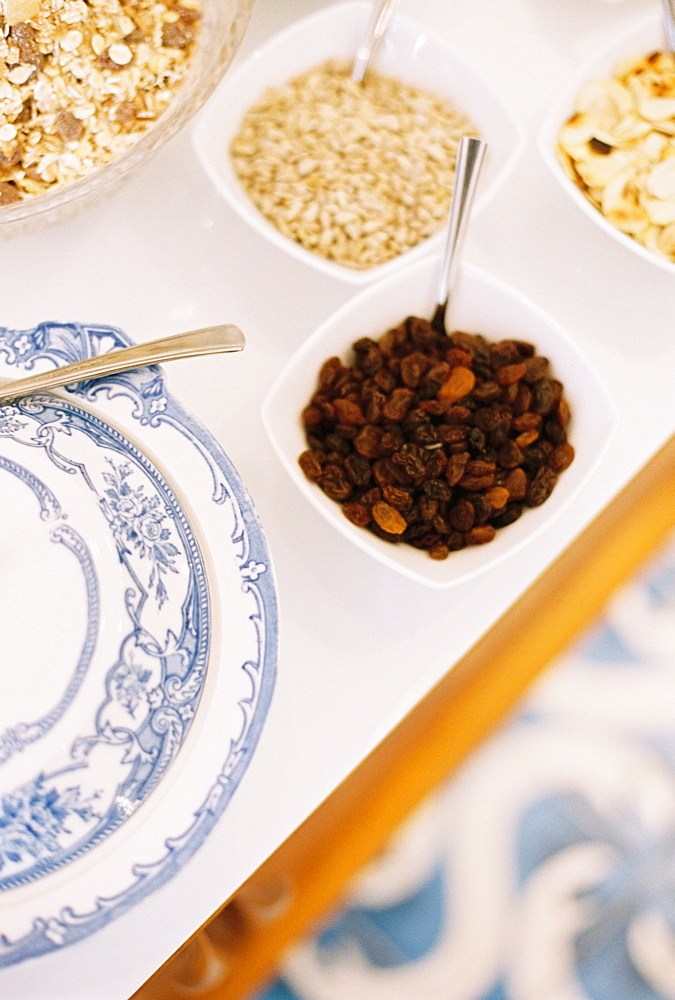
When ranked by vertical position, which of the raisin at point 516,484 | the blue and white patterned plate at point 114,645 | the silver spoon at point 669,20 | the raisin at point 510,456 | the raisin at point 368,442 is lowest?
the blue and white patterned plate at point 114,645

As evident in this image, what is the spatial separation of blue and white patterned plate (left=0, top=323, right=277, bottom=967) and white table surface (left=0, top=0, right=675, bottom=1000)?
10 centimetres

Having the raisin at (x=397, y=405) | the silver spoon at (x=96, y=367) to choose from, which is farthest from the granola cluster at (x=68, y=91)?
the raisin at (x=397, y=405)

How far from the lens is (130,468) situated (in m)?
0.46

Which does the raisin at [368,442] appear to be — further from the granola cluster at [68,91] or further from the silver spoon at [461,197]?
the granola cluster at [68,91]

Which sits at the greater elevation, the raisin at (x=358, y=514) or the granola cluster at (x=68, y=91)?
the granola cluster at (x=68, y=91)

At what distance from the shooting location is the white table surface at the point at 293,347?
53 cm

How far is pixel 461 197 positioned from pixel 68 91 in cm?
28

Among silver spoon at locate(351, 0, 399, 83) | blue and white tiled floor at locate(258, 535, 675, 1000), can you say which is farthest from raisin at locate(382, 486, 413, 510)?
silver spoon at locate(351, 0, 399, 83)

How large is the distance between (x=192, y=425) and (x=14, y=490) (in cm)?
11

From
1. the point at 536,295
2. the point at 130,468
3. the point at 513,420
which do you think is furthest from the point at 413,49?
the point at 130,468

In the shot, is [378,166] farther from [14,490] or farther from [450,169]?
[14,490]

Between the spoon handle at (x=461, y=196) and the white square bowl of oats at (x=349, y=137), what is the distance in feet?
0.07

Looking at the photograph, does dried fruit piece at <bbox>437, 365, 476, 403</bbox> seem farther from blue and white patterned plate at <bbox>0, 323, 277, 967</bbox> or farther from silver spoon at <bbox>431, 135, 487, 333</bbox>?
blue and white patterned plate at <bbox>0, 323, 277, 967</bbox>

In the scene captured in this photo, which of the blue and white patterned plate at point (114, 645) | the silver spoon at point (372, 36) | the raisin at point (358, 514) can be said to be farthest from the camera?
the silver spoon at point (372, 36)
